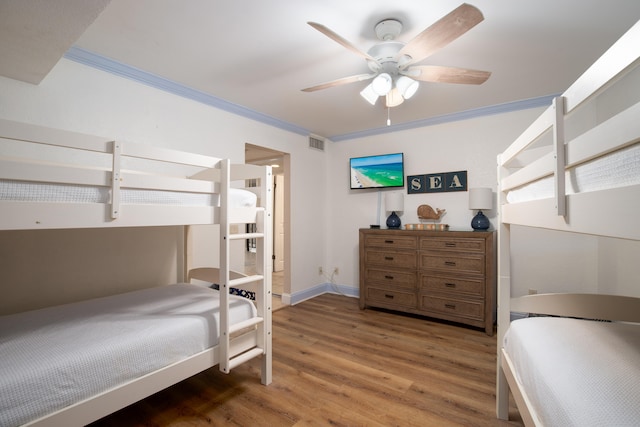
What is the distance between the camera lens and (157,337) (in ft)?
4.54

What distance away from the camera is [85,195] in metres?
1.21

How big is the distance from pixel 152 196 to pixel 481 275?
9.14ft

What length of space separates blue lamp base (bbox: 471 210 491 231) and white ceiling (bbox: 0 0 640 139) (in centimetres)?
118

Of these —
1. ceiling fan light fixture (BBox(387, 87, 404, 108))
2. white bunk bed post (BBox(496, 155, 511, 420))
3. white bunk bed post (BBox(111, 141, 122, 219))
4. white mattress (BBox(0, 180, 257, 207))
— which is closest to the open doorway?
ceiling fan light fixture (BBox(387, 87, 404, 108))

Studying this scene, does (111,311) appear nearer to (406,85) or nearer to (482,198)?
(406,85)

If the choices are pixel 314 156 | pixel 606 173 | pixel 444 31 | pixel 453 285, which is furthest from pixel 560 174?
pixel 314 156

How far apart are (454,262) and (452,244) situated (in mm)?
179

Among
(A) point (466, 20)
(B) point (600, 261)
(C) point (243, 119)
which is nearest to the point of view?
(A) point (466, 20)

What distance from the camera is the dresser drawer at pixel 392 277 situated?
314 cm

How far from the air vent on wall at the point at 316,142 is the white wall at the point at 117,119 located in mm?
563

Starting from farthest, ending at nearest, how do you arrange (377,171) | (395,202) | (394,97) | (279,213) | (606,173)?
(279,213), (377,171), (395,202), (394,97), (606,173)

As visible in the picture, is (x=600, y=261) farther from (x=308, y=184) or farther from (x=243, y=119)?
(x=243, y=119)

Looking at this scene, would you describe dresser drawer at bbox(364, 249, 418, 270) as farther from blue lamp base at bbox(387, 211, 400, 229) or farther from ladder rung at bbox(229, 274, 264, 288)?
ladder rung at bbox(229, 274, 264, 288)

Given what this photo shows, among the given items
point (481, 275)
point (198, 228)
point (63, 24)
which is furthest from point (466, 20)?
point (198, 228)
